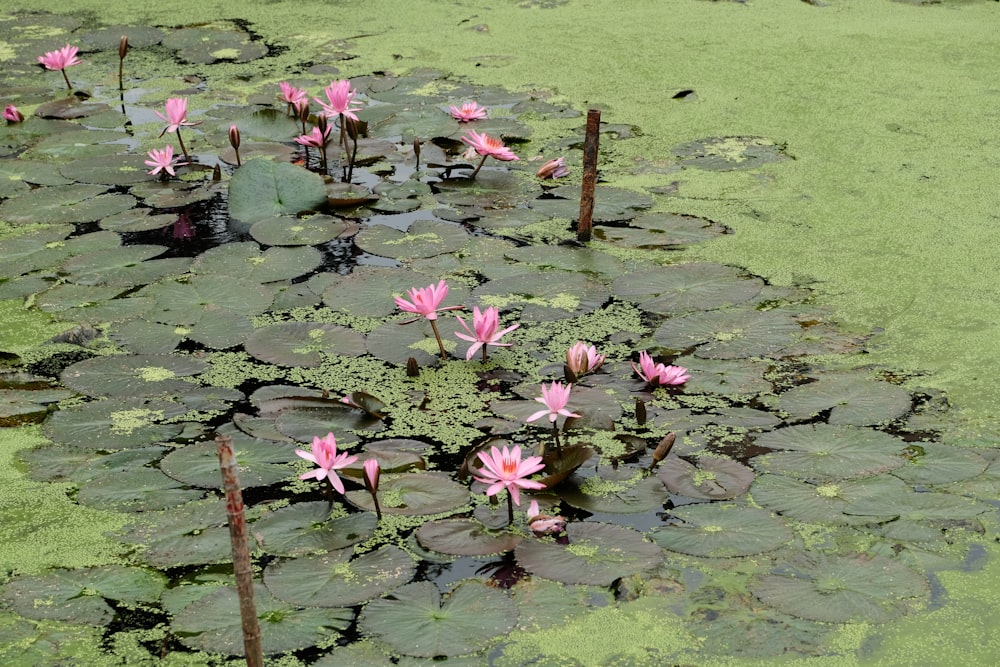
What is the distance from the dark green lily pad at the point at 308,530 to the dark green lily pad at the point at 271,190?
4.41ft

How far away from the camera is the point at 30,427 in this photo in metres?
2.12

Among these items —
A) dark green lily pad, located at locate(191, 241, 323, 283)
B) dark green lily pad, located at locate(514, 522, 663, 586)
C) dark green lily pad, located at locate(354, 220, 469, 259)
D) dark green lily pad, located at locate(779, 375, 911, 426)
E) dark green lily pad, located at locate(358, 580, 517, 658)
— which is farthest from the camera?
dark green lily pad, located at locate(354, 220, 469, 259)

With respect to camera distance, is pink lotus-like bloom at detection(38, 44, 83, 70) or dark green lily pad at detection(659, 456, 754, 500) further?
pink lotus-like bloom at detection(38, 44, 83, 70)

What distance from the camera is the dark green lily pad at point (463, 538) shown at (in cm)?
175

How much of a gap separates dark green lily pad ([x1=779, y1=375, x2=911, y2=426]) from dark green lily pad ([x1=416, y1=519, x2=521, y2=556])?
2.23 ft

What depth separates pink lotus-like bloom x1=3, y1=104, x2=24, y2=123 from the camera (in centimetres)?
371

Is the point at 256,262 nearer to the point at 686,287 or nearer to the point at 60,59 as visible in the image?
the point at 686,287

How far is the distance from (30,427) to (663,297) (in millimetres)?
1379

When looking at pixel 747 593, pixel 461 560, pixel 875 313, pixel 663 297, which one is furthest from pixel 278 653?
pixel 875 313

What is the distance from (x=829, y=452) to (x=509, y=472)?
0.61 metres

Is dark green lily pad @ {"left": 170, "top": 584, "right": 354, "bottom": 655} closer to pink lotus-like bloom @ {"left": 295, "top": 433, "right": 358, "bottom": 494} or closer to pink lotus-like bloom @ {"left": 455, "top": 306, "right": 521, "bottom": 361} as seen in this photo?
pink lotus-like bloom @ {"left": 295, "top": 433, "right": 358, "bottom": 494}

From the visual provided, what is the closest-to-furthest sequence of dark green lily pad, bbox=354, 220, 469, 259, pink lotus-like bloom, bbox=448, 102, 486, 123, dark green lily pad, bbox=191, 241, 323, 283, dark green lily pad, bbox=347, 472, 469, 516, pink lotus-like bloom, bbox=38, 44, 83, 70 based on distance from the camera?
dark green lily pad, bbox=347, 472, 469, 516
dark green lily pad, bbox=191, 241, 323, 283
dark green lily pad, bbox=354, 220, 469, 259
pink lotus-like bloom, bbox=448, 102, 486, 123
pink lotus-like bloom, bbox=38, 44, 83, 70

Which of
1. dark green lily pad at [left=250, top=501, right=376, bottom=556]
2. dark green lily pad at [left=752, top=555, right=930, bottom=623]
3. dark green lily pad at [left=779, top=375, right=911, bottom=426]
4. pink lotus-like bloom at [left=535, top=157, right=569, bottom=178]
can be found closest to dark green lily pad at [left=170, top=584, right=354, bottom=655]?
dark green lily pad at [left=250, top=501, right=376, bottom=556]

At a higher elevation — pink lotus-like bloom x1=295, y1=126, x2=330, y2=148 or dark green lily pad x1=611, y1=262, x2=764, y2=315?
pink lotus-like bloom x1=295, y1=126, x2=330, y2=148
